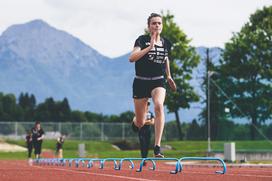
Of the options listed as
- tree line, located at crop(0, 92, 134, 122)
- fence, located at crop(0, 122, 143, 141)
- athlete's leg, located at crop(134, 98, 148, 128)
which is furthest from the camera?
tree line, located at crop(0, 92, 134, 122)

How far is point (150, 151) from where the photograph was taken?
160ft

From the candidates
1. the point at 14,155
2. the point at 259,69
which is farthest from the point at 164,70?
the point at 259,69

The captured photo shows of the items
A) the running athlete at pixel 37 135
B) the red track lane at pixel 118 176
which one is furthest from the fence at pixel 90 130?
the red track lane at pixel 118 176

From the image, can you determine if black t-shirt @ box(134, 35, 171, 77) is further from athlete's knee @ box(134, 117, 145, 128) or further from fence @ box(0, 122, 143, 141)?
fence @ box(0, 122, 143, 141)

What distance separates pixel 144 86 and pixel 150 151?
3744 cm

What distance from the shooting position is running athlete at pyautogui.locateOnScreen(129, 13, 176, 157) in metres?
11.2

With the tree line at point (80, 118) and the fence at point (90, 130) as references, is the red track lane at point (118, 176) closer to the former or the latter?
the tree line at point (80, 118)

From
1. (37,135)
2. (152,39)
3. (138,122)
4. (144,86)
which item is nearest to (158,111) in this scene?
(144,86)

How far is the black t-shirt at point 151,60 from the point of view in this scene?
1140cm

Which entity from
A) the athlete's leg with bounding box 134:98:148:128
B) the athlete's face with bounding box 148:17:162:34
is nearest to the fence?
the athlete's leg with bounding box 134:98:148:128

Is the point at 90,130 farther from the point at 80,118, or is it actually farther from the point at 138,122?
the point at 80,118

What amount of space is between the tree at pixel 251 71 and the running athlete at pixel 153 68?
4971 cm

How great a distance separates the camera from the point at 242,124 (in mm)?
53531

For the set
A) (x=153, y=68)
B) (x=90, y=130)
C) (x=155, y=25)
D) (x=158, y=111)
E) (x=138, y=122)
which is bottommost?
(x=138, y=122)
